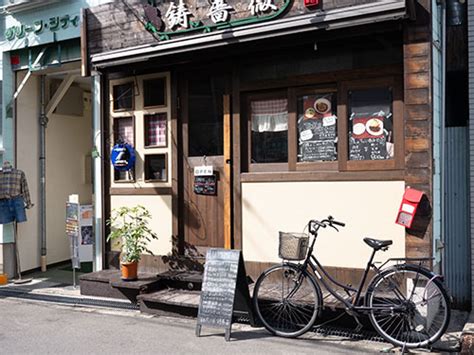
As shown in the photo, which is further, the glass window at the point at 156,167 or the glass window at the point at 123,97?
the glass window at the point at 123,97

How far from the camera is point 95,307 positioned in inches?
301

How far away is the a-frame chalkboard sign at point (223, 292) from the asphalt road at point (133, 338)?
221 millimetres

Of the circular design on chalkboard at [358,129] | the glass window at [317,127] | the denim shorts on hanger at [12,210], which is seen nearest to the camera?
the circular design on chalkboard at [358,129]

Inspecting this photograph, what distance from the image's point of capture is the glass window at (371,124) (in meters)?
6.54

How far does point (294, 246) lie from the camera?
607 centimetres

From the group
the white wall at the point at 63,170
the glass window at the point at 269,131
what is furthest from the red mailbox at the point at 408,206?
the white wall at the point at 63,170

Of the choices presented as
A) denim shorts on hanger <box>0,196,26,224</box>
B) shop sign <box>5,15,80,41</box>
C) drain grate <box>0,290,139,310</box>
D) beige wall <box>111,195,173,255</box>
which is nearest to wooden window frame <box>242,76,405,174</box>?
beige wall <box>111,195,173,255</box>

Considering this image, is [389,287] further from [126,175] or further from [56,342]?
[126,175]

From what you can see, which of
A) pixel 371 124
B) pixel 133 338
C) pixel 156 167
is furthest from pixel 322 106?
pixel 133 338

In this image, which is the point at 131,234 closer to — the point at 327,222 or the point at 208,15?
the point at 327,222

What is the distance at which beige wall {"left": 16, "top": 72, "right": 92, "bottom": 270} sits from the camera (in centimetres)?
1013

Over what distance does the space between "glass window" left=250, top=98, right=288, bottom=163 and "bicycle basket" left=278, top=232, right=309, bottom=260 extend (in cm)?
149

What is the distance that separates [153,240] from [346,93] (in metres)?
3.77

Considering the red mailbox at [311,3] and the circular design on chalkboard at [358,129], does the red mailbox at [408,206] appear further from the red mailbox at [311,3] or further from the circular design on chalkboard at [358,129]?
the red mailbox at [311,3]
